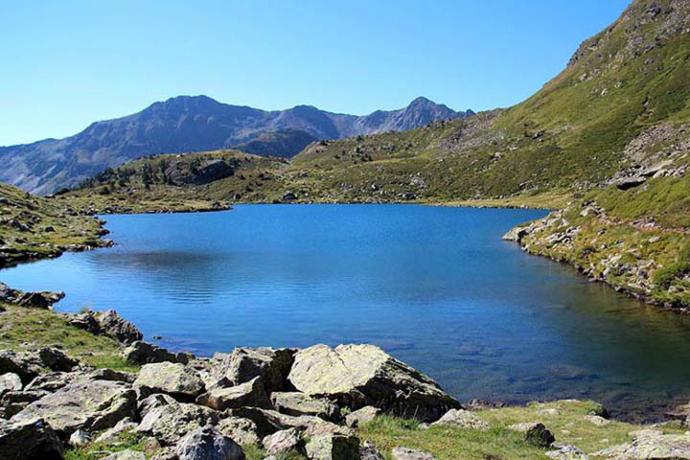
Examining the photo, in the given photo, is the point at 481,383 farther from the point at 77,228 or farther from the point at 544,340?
the point at 77,228

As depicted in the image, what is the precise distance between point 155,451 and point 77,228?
147462mm

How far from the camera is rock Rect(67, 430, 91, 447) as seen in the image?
46.3 feet

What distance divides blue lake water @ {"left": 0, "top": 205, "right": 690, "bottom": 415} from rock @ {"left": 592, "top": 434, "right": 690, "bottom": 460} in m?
15.1

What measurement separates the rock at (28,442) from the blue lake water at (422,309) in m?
27.5

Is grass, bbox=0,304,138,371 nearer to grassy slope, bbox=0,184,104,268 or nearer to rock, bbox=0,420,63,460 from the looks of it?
rock, bbox=0,420,63,460

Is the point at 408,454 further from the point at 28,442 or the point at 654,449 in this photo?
the point at 28,442

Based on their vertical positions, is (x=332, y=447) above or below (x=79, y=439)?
above

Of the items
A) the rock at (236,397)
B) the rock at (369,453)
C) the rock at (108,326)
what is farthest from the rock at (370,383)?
the rock at (108,326)

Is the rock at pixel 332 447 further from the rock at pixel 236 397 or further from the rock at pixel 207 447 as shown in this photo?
the rock at pixel 236 397

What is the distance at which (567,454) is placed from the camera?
18.8 metres

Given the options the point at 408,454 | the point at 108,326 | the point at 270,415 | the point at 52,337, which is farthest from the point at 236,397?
the point at 108,326

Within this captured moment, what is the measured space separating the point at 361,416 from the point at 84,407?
9.53 meters

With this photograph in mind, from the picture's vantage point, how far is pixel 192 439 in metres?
12.5

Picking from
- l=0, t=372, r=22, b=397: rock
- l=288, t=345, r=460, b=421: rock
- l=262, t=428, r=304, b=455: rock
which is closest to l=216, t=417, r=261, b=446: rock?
l=262, t=428, r=304, b=455: rock
